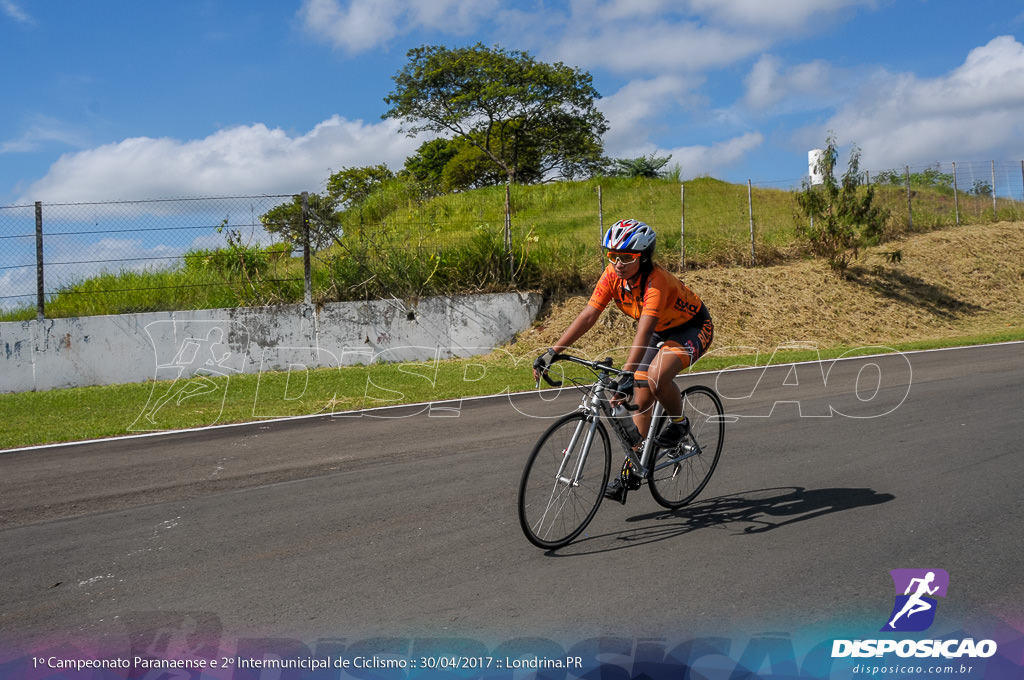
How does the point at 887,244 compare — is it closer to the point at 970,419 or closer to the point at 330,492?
the point at 970,419

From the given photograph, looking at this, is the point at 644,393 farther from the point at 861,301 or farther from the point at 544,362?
the point at 861,301

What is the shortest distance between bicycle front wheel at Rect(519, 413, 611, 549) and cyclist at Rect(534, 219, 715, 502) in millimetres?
189

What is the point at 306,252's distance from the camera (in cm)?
1598

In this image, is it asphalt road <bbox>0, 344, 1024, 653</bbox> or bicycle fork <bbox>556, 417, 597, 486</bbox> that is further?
bicycle fork <bbox>556, 417, 597, 486</bbox>

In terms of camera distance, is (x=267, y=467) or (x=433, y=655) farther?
(x=267, y=467)

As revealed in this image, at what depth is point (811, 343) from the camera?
17.8 m

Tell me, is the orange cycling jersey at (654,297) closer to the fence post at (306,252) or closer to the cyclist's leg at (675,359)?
the cyclist's leg at (675,359)

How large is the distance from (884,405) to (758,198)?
19.3 metres

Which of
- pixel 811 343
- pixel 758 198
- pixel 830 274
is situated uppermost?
pixel 758 198

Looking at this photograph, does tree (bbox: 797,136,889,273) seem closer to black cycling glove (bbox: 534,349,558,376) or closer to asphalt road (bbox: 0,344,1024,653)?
asphalt road (bbox: 0,344,1024,653)

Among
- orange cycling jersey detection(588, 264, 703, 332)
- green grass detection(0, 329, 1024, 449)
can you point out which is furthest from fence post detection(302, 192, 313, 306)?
orange cycling jersey detection(588, 264, 703, 332)

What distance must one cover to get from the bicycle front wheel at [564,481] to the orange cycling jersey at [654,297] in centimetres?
83

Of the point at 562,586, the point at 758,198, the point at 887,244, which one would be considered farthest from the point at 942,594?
the point at 758,198

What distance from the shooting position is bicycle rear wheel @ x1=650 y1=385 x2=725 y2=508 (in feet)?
18.6
